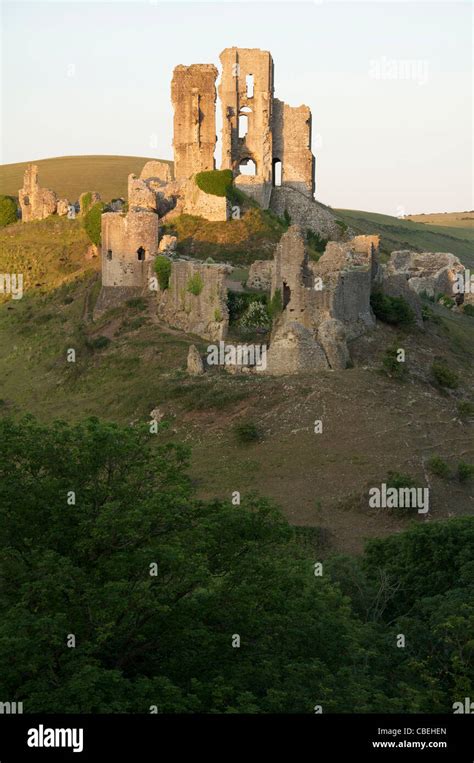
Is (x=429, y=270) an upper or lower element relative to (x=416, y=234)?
lower

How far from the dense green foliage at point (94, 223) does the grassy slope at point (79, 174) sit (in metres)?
36.1

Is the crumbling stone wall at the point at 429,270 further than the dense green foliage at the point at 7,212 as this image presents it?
No

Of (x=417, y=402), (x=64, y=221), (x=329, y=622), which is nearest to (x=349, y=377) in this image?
(x=417, y=402)

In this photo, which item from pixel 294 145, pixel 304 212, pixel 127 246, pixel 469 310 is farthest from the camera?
pixel 294 145

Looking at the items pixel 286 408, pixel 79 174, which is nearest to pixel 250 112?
pixel 286 408

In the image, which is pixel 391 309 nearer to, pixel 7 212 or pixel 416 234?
pixel 7 212

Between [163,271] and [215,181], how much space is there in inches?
553

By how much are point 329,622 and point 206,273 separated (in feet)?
102

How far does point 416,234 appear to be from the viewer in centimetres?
13238

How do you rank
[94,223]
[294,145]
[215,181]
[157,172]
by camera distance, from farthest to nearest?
[157,172]
[294,145]
[215,181]
[94,223]

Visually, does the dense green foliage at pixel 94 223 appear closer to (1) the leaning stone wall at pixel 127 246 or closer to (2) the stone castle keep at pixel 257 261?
(2) the stone castle keep at pixel 257 261

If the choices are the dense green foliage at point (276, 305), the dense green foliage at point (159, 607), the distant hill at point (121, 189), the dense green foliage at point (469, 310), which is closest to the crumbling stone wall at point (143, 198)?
the dense green foliage at point (469, 310)

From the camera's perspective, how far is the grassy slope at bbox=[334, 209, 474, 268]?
115688 mm

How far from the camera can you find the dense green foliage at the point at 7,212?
86.6 m
